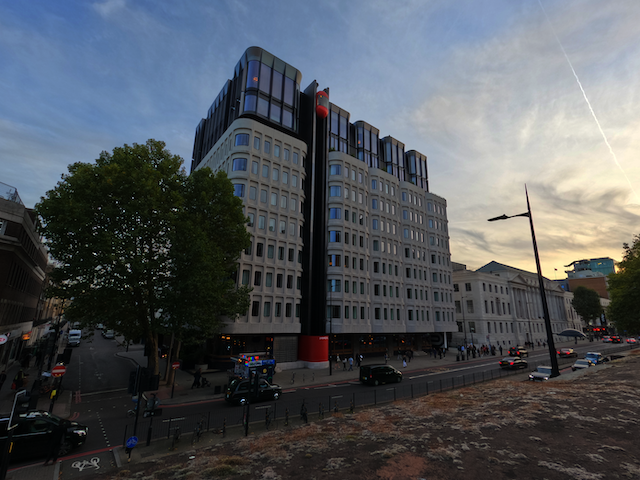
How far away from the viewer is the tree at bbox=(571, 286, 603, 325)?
105 metres

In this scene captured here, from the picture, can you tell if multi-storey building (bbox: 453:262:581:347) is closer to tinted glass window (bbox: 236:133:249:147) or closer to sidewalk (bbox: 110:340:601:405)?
sidewalk (bbox: 110:340:601:405)

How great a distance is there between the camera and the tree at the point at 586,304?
104750mm

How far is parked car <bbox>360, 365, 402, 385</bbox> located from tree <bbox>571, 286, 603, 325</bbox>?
110 m

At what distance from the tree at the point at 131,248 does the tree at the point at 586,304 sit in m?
125

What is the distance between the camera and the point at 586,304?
105625mm

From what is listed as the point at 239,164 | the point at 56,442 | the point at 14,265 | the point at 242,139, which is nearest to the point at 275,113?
the point at 242,139

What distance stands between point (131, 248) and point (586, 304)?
5221 inches

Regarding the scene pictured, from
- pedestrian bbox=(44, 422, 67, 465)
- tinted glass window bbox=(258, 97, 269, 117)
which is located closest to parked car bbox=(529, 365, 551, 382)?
pedestrian bbox=(44, 422, 67, 465)

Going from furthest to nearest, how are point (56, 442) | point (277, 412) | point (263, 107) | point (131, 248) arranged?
point (263, 107), point (131, 248), point (277, 412), point (56, 442)

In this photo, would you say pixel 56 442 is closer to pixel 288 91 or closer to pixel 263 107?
pixel 263 107

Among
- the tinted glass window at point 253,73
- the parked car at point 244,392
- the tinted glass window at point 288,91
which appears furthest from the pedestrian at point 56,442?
the tinted glass window at point 288,91

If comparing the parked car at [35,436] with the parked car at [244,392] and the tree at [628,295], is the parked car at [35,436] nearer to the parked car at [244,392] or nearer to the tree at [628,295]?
the parked car at [244,392]

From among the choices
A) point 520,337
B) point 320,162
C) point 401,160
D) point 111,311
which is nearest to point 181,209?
point 111,311

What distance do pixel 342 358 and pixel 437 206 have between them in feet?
125
